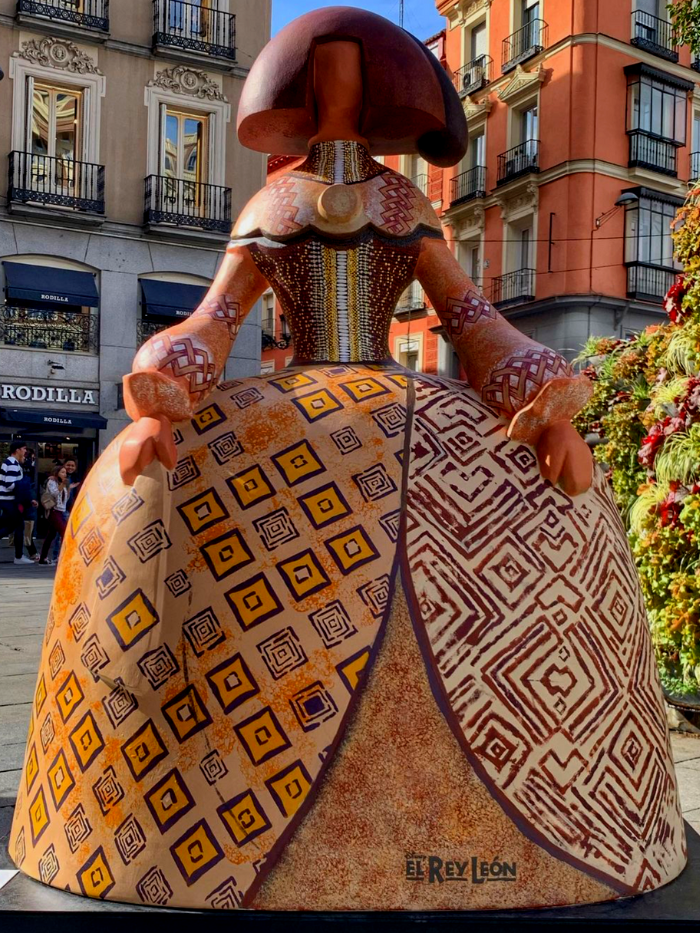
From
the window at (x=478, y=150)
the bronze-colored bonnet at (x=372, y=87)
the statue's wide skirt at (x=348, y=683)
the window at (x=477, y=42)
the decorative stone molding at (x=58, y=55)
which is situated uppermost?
the window at (x=477, y=42)

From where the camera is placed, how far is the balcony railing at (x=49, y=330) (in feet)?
49.3

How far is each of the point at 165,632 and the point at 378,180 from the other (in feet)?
3.90

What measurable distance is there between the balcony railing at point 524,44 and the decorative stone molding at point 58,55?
8.51 m

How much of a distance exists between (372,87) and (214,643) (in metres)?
1.36

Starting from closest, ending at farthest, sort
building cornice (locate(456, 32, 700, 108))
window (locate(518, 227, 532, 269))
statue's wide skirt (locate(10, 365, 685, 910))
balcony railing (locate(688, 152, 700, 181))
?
1. statue's wide skirt (locate(10, 365, 685, 910))
2. building cornice (locate(456, 32, 700, 108))
3. window (locate(518, 227, 532, 269))
4. balcony railing (locate(688, 152, 700, 181))

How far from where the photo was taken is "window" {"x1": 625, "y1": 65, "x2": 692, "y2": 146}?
18.9m

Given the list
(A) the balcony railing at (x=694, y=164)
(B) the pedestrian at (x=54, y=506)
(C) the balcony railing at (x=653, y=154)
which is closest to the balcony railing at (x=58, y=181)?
(B) the pedestrian at (x=54, y=506)

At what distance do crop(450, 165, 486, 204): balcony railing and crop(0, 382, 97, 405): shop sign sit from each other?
9.55 meters

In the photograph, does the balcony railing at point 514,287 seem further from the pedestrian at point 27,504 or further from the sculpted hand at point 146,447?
the sculpted hand at point 146,447

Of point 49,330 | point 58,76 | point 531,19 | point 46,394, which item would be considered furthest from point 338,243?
point 531,19

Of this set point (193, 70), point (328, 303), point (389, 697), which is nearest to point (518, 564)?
point (389, 697)

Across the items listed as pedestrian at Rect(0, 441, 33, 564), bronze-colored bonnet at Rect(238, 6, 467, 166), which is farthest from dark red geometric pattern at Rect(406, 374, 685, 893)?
pedestrian at Rect(0, 441, 33, 564)

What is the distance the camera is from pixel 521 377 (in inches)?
85.6

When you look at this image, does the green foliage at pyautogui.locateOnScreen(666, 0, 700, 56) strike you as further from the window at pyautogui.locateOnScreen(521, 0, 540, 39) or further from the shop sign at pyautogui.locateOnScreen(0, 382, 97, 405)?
the window at pyautogui.locateOnScreen(521, 0, 540, 39)
